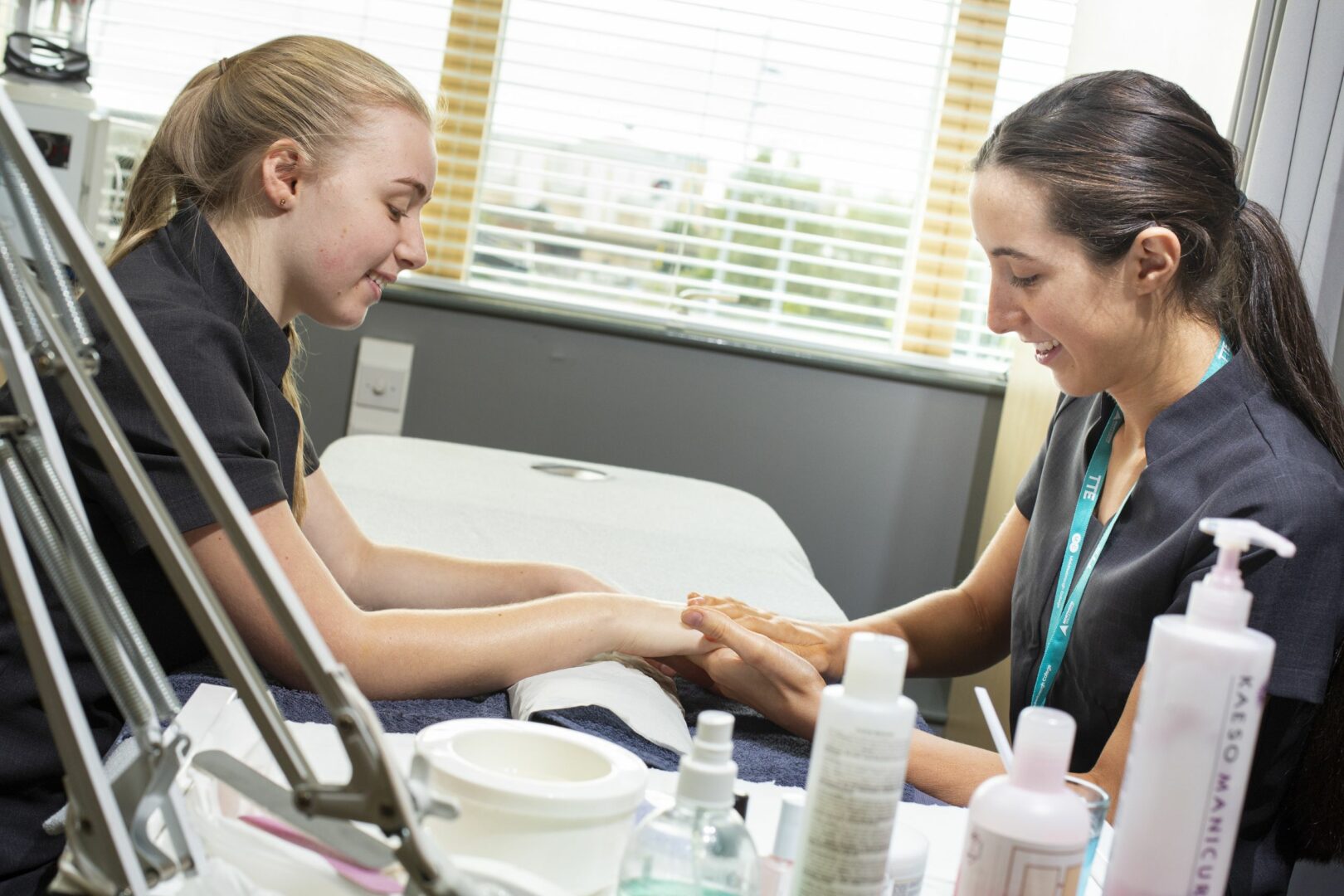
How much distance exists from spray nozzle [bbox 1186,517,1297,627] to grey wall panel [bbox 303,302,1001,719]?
2550mm

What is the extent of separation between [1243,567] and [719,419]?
7.06 ft

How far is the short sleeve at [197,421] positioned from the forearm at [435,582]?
455 millimetres

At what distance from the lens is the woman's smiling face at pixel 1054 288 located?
132cm

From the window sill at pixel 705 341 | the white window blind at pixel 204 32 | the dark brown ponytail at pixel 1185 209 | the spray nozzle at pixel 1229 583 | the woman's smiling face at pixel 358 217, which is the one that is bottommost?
the window sill at pixel 705 341

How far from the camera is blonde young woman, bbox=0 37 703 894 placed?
993 millimetres

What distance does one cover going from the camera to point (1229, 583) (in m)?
0.62

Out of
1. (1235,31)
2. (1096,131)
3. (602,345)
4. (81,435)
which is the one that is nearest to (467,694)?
(81,435)

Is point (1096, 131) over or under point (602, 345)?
over

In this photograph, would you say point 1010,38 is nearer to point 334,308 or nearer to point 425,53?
point 425,53

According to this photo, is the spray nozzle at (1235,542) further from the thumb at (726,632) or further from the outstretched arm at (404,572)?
the outstretched arm at (404,572)

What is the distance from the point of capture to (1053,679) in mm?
1345

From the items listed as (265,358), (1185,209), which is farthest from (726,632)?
(1185,209)

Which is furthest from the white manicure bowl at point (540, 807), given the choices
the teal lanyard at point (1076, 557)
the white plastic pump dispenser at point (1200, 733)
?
the teal lanyard at point (1076, 557)

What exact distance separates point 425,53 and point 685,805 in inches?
113
